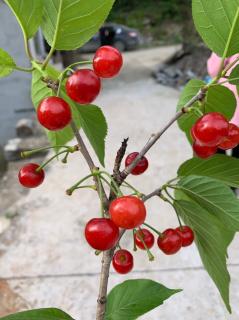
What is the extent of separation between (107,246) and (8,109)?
17.8 ft

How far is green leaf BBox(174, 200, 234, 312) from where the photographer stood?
2.09 feet

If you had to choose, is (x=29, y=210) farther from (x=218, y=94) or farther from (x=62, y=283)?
(x=218, y=94)

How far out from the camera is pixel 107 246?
20.7 inches

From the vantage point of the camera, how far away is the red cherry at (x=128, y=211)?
0.49m

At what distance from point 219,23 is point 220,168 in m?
0.24

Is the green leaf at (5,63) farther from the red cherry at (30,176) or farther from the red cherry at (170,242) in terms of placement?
the red cherry at (170,242)

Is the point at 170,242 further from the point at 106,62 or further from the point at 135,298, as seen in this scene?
A: the point at 106,62

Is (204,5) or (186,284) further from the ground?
(204,5)

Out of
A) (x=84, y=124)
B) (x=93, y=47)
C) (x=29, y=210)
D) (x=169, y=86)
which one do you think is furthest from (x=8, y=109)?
(x=93, y=47)

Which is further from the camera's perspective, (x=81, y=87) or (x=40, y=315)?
(x=40, y=315)

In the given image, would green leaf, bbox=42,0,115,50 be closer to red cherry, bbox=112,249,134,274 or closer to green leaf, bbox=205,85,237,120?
green leaf, bbox=205,85,237,120

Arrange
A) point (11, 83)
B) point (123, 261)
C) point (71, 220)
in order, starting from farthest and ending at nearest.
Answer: point (11, 83), point (71, 220), point (123, 261)

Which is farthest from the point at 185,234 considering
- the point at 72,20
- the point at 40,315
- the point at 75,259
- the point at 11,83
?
the point at 11,83

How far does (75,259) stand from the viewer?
2445mm
